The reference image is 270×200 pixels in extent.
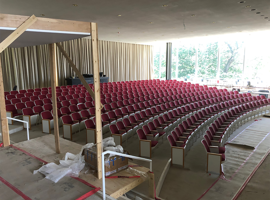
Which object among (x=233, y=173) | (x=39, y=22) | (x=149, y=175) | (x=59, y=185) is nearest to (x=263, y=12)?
(x=233, y=173)

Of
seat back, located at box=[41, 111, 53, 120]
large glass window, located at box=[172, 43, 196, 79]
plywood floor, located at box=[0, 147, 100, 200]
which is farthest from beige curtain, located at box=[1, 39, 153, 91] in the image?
plywood floor, located at box=[0, 147, 100, 200]

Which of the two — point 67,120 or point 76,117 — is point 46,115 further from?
point 76,117

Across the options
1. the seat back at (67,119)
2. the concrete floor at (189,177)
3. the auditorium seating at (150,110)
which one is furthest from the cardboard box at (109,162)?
the seat back at (67,119)

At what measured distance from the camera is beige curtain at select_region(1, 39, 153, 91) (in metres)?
12.5

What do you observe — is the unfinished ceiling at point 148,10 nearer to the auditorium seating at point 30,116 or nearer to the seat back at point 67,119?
the auditorium seating at point 30,116

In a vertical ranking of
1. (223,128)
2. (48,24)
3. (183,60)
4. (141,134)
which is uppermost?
(183,60)

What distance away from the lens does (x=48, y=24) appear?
2605mm

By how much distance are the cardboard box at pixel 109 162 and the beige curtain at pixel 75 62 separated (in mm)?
11107

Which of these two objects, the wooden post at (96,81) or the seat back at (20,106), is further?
the seat back at (20,106)

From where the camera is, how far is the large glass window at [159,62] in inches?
892

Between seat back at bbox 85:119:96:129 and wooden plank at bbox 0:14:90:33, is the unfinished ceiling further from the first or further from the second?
wooden plank at bbox 0:14:90:33

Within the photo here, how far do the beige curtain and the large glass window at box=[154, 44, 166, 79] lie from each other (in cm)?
72

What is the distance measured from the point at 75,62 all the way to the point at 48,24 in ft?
45.0

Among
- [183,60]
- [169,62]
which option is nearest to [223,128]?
[169,62]
